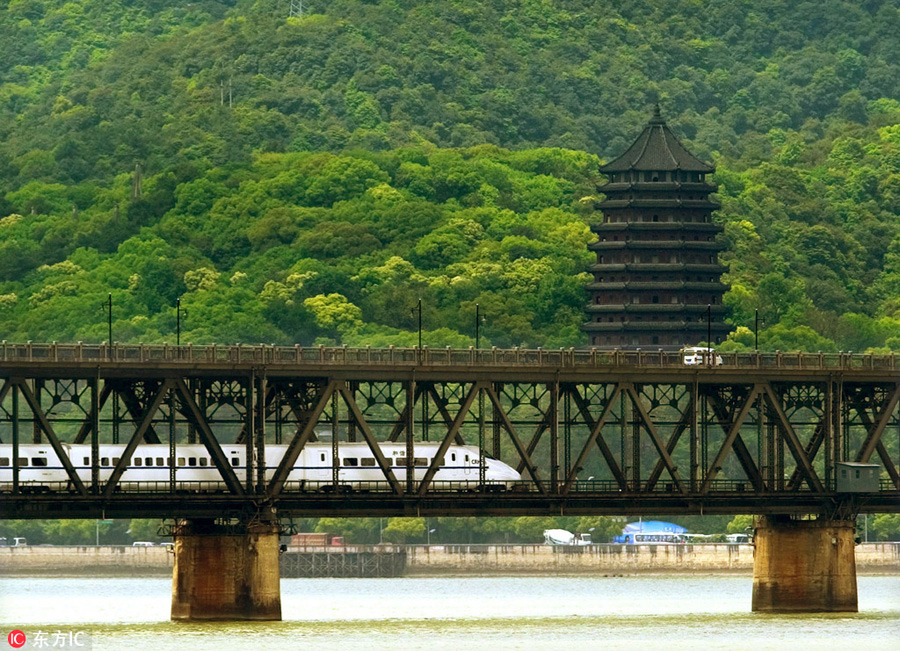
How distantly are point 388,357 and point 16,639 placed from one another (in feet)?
77.1

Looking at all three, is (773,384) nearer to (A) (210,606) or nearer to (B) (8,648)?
(A) (210,606)

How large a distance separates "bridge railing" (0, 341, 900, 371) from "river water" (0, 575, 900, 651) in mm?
10779

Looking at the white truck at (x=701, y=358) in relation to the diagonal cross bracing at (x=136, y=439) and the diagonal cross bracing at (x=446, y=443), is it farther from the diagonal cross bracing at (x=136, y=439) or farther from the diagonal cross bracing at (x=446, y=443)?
the diagonal cross bracing at (x=136, y=439)

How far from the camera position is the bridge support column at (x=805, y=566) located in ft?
445

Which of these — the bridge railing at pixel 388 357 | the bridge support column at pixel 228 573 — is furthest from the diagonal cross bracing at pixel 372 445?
the bridge support column at pixel 228 573

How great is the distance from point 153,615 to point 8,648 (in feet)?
104

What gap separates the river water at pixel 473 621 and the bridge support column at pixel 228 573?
1.02 meters

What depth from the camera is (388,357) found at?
438 feet

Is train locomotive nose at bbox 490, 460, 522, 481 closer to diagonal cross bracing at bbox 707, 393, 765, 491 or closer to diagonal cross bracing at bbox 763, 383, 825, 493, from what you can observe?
diagonal cross bracing at bbox 707, 393, 765, 491

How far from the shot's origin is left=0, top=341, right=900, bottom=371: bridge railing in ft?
416

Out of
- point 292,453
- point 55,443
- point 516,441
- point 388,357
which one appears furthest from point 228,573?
point 516,441

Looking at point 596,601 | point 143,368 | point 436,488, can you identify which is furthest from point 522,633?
point 596,601

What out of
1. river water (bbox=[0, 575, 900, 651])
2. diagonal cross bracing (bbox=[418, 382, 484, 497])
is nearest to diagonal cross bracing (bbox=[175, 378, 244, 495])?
river water (bbox=[0, 575, 900, 651])
